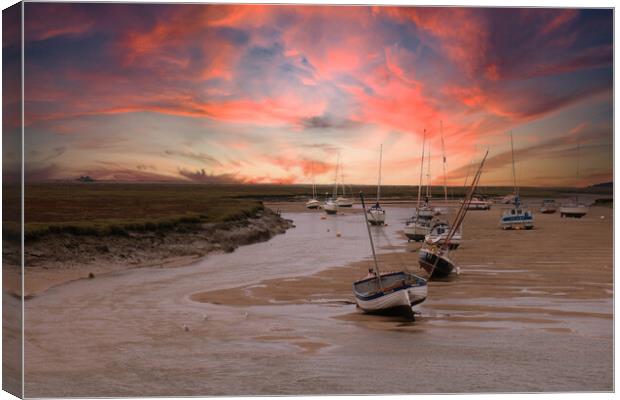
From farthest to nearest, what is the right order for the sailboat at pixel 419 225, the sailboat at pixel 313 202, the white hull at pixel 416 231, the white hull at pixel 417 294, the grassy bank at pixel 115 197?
the white hull at pixel 416 231
the sailboat at pixel 419 225
the sailboat at pixel 313 202
the white hull at pixel 417 294
the grassy bank at pixel 115 197

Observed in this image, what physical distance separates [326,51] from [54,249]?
8833 millimetres

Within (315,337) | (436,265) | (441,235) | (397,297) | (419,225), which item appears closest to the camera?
(315,337)

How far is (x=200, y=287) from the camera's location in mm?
19812

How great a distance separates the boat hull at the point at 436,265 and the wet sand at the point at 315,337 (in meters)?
0.35

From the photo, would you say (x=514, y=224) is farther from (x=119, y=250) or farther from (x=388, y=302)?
(x=388, y=302)

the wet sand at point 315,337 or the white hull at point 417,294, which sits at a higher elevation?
the white hull at point 417,294

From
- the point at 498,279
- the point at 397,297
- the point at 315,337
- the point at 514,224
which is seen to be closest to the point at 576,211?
the point at 397,297

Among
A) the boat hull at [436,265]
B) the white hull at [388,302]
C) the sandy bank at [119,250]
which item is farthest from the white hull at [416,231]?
the white hull at [388,302]

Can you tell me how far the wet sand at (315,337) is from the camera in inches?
504

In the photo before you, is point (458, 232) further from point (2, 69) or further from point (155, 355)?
point (2, 69)

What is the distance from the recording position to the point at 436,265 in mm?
21062

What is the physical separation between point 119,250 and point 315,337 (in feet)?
37.9

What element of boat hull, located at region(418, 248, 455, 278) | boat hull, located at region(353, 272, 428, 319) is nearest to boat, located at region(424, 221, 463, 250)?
boat hull, located at region(418, 248, 455, 278)

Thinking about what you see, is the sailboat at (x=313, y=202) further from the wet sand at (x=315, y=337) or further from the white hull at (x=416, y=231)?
the white hull at (x=416, y=231)
